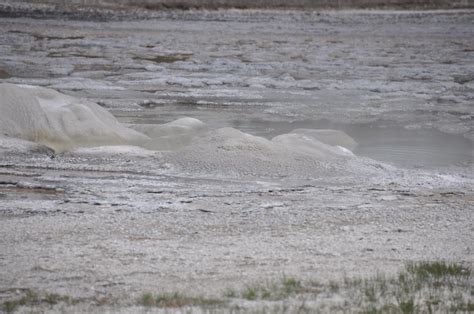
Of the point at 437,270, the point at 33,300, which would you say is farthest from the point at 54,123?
the point at 437,270

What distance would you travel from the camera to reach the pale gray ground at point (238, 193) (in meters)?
6.42

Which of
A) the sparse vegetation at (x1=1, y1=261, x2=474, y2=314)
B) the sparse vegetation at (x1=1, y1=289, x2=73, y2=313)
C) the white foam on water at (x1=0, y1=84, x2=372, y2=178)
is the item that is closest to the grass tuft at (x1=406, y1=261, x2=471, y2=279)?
the sparse vegetation at (x1=1, y1=261, x2=474, y2=314)

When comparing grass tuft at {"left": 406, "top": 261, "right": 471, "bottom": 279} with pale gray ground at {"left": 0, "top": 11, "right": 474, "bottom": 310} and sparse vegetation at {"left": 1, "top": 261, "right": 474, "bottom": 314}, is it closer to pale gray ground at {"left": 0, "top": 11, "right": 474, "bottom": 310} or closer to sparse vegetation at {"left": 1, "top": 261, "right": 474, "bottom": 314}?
sparse vegetation at {"left": 1, "top": 261, "right": 474, "bottom": 314}

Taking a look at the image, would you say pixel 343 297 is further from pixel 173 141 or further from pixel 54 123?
pixel 54 123

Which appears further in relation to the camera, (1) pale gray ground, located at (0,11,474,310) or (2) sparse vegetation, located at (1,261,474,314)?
(1) pale gray ground, located at (0,11,474,310)

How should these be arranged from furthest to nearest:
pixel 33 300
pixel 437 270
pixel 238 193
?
pixel 238 193
pixel 437 270
pixel 33 300

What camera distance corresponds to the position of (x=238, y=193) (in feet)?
29.3

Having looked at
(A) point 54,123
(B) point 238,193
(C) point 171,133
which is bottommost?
(B) point 238,193

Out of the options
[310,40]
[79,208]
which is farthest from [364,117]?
[310,40]

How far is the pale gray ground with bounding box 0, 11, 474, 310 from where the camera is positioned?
6.42 metres

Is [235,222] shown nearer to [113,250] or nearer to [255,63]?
[113,250]

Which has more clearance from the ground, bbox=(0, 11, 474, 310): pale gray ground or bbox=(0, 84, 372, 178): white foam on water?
bbox=(0, 84, 372, 178): white foam on water

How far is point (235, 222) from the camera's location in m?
7.75

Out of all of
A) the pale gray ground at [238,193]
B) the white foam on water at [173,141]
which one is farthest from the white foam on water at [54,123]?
the pale gray ground at [238,193]
